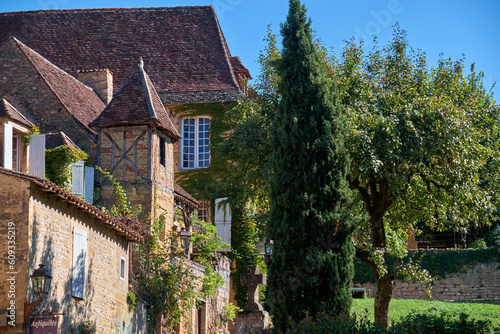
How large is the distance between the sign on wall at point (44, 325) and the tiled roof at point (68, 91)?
8546 mm

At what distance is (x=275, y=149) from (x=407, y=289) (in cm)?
1966

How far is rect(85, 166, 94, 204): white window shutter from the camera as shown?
19.2m

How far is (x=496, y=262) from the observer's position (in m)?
34.5

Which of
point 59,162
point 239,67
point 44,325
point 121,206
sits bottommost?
point 44,325

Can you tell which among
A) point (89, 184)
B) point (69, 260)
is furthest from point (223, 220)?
point (69, 260)

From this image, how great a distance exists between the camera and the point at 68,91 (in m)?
22.7

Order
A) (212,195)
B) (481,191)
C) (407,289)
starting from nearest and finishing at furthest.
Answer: (481,191)
(212,195)
(407,289)

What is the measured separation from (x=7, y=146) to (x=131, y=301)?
A: 200 inches

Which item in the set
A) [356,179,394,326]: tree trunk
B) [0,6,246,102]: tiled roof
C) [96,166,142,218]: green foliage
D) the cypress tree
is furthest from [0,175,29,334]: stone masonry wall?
[0,6,246,102]: tiled roof

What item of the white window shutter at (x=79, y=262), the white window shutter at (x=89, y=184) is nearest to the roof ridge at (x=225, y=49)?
the white window shutter at (x=89, y=184)

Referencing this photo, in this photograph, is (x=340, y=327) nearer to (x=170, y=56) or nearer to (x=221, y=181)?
(x=221, y=181)

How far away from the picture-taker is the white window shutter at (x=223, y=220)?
2667 cm

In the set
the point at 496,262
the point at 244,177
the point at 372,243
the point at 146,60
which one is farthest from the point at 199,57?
the point at 496,262

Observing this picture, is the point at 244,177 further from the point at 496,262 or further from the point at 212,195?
the point at 496,262
